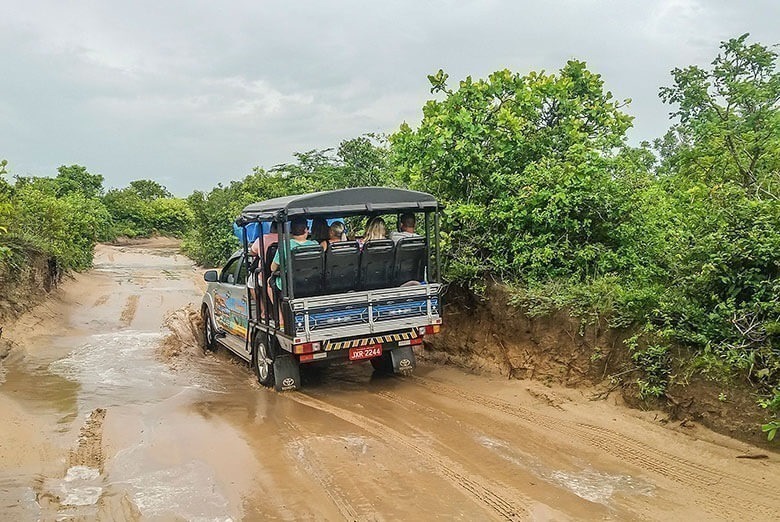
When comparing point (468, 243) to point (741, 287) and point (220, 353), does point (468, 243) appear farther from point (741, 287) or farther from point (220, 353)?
point (220, 353)

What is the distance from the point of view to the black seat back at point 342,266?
8.22 m

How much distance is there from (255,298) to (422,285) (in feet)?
8.05

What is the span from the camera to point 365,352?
817 cm

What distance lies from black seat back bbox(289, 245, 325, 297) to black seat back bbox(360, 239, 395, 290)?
60cm

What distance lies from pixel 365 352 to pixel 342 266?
1.14 m

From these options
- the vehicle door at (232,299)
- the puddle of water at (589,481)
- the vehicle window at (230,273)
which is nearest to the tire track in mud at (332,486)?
the puddle of water at (589,481)

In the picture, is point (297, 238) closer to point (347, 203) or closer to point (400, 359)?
point (347, 203)

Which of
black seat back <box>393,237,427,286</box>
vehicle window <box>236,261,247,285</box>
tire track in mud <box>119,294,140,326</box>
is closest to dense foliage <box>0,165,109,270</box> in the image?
tire track in mud <box>119,294,140,326</box>

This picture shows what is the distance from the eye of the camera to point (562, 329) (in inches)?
302

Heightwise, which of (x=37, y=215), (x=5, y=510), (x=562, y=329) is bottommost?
(x=5, y=510)

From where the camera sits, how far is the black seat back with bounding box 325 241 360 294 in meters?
8.22

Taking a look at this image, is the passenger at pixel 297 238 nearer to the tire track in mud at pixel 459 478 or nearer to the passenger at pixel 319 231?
the passenger at pixel 319 231

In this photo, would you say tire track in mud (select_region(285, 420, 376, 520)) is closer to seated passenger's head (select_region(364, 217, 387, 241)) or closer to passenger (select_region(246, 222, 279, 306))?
passenger (select_region(246, 222, 279, 306))

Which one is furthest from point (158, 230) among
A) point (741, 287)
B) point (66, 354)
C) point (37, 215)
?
point (741, 287)
